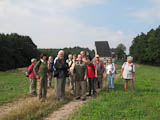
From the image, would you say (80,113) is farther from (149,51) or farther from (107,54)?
(149,51)

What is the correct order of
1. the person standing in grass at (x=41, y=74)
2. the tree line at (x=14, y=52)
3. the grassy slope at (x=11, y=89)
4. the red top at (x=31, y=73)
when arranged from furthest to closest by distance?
the tree line at (x=14, y=52) → the red top at (x=31, y=73) → the grassy slope at (x=11, y=89) → the person standing in grass at (x=41, y=74)

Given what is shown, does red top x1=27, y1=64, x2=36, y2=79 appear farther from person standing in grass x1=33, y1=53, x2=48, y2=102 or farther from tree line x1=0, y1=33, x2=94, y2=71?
tree line x1=0, y1=33, x2=94, y2=71

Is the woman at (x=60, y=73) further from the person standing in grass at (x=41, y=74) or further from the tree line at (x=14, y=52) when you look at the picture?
the tree line at (x=14, y=52)

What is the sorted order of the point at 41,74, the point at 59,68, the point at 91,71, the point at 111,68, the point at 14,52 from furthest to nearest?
the point at 14,52 → the point at 111,68 → the point at 91,71 → the point at 59,68 → the point at 41,74

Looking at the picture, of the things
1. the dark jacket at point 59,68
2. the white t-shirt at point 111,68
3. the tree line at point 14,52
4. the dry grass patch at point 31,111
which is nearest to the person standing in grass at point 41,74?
the dark jacket at point 59,68

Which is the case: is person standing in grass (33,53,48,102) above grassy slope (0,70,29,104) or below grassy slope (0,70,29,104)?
above

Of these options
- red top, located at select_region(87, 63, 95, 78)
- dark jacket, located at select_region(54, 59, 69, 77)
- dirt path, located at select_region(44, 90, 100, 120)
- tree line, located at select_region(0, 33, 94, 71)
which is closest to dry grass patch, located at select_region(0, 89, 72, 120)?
dirt path, located at select_region(44, 90, 100, 120)

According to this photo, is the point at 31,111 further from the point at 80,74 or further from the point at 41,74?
the point at 80,74

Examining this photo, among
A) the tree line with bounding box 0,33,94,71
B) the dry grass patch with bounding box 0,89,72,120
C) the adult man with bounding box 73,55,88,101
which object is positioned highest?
the tree line with bounding box 0,33,94,71

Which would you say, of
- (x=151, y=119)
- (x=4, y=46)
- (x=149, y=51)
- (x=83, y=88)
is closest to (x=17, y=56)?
(x=4, y=46)

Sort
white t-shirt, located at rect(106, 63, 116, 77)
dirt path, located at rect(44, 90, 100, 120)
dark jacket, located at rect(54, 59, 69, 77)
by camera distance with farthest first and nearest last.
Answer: white t-shirt, located at rect(106, 63, 116, 77) < dark jacket, located at rect(54, 59, 69, 77) < dirt path, located at rect(44, 90, 100, 120)

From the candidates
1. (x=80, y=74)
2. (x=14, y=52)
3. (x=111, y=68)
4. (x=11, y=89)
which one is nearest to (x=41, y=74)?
(x=80, y=74)

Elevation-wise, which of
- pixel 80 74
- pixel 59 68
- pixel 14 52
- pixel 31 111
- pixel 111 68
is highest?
pixel 14 52

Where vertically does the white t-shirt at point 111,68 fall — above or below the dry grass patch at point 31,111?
above
